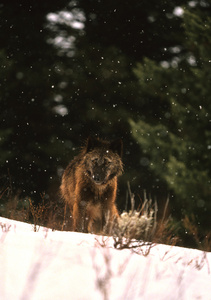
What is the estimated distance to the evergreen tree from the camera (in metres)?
9.53

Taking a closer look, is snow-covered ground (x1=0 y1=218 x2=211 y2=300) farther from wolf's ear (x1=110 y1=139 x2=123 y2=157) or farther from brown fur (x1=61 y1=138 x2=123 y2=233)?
wolf's ear (x1=110 y1=139 x2=123 y2=157)

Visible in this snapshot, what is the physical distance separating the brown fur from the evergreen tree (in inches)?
89.3

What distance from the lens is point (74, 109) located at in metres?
15.2

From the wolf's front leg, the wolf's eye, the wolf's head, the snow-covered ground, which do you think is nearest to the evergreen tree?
the wolf's head

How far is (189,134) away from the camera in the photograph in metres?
10.1

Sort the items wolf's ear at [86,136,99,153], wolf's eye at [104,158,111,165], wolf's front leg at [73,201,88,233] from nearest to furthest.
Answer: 1. wolf's front leg at [73,201,88,233]
2. wolf's eye at [104,158,111,165]
3. wolf's ear at [86,136,99,153]

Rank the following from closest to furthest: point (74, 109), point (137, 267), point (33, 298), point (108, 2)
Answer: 1. point (33, 298)
2. point (137, 267)
3. point (74, 109)
4. point (108, 2)

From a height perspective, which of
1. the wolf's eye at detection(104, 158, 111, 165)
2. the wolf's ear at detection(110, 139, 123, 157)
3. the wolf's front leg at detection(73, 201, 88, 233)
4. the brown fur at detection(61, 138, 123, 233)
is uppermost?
the wolf's ear at detection(110, 139, 123, 157)

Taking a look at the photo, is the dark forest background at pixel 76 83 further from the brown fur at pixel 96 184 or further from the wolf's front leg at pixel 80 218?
the wolf's front leg at pixel 80 218

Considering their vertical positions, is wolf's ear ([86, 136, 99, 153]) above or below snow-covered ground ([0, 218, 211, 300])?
below

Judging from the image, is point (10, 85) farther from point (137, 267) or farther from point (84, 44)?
point (137, 267)

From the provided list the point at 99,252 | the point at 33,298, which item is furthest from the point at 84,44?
the point at 33,298

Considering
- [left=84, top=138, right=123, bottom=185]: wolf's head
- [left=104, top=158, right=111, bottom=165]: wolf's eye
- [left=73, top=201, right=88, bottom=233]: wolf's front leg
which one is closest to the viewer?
[left=73, top=201, right=88, bottom=233]: wolf's front leg

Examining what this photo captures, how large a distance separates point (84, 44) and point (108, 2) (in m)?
2.34
